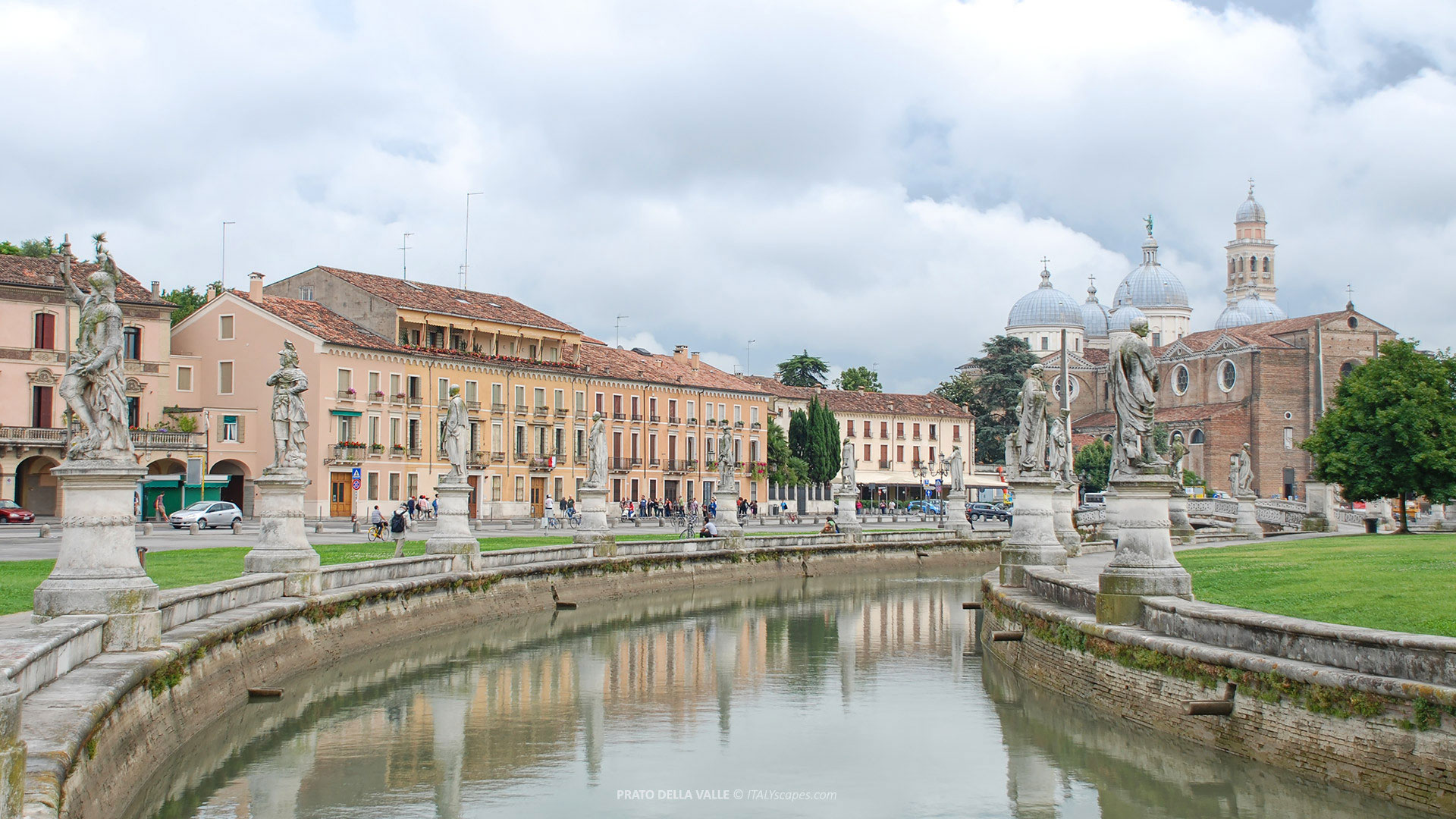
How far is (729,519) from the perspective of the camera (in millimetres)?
43188

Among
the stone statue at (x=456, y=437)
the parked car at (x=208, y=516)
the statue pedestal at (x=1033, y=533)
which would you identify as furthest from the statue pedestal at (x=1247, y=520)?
the parked car at (x=208, y=516)

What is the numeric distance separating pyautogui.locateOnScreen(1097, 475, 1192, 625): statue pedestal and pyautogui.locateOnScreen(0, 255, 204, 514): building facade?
46.5 meters

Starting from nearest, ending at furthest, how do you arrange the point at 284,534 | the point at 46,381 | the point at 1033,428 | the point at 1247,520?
the point at 284,534 < the point at 1033,428 < the point at 1247,520 < the point at 46,381

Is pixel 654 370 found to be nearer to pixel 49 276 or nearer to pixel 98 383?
pixel 49 276

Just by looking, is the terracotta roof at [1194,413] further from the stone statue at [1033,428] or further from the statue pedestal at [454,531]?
the statue pedestal at [454,531]

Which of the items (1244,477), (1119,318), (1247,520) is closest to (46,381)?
(1247,520)

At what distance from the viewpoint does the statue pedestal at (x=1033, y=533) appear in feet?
85.7

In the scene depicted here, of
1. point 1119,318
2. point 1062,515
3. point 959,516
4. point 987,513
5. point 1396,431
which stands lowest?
point 987,513

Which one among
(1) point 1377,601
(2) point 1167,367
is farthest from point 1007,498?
(1) point 1377,601

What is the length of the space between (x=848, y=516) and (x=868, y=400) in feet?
161

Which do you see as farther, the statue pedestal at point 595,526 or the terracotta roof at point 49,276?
the terracotta roof at point 49,276

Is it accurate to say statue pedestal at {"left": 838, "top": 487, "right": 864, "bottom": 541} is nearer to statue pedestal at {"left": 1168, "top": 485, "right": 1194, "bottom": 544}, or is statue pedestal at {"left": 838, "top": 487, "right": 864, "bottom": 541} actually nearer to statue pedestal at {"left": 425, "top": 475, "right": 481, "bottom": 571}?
statue pedestal at {"left": 1168, "top": 485, "right": 1194, "bottom": 544}

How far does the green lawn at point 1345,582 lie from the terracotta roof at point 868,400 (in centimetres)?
6184

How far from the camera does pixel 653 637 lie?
2848cm
